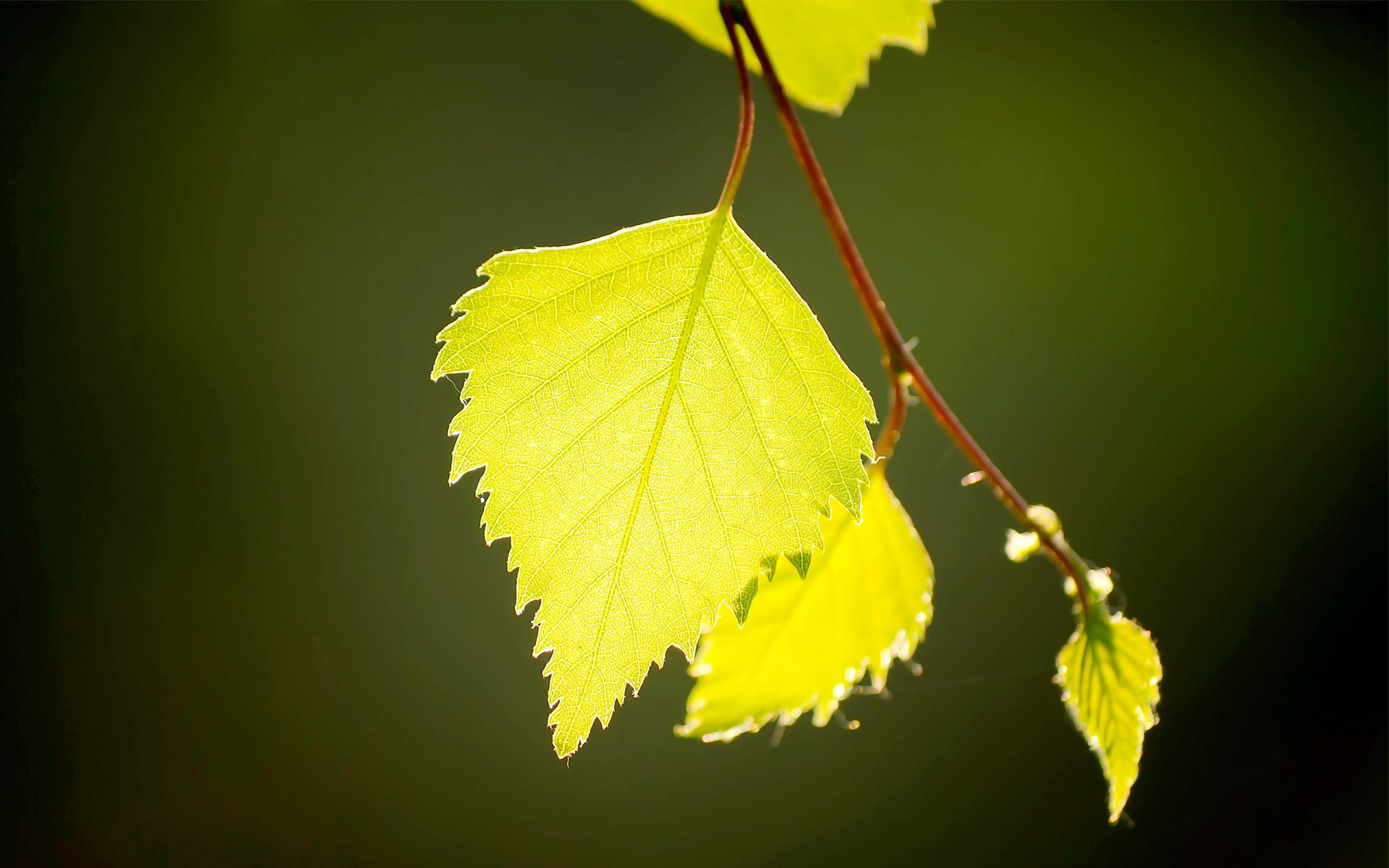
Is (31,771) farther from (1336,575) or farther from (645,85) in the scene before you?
(1336,575)

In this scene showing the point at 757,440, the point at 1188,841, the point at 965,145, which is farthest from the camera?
the point at 1188,841

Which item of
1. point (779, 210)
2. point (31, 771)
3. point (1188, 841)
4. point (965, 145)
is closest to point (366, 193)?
point (779, 210)

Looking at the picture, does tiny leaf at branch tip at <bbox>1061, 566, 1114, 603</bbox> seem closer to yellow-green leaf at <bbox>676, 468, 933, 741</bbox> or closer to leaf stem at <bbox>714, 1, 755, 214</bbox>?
yellow-green leaf at <bbox>676, 468, 933, 741</bbox>

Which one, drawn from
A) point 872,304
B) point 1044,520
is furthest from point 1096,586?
point 872,304

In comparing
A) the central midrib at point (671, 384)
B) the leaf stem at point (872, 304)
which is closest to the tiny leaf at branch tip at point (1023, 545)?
the leaf stem at point (872, 304)

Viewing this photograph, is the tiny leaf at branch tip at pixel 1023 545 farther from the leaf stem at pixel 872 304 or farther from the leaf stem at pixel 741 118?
the leaf stem at pixel 741 118

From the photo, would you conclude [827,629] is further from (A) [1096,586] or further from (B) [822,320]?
(B) [822,320]
